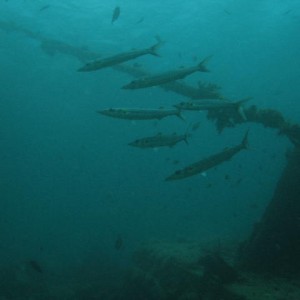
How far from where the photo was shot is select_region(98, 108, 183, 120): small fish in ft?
23.6

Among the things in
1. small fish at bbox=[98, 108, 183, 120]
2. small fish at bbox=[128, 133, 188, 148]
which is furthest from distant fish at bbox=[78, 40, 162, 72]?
small fish at bbox=[128, 133, 188, 148]

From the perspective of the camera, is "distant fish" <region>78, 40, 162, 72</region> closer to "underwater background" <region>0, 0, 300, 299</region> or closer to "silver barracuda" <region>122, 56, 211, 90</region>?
"silver barracuda" <region>122, 56, 211, 90</region>

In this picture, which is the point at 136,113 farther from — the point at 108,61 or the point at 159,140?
the point at 108,61

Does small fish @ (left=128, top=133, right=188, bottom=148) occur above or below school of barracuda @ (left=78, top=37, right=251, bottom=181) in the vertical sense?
below

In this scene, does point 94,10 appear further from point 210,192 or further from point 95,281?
point 210,192

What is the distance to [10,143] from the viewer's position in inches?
3905

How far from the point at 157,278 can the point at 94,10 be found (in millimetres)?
20909

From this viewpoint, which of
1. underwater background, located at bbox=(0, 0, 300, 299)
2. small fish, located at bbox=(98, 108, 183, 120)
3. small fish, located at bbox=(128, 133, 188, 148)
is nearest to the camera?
small fish, located at bbox=(98, 108, 183, 120)

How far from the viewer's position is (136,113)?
742 cm

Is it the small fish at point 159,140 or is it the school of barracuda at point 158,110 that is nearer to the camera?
the school of barracuda at point 158,110

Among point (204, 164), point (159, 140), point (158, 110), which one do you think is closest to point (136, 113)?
point (158, 110)

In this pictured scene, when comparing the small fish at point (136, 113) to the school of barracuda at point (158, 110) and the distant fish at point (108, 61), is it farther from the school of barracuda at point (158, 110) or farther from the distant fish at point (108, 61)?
the distant fish at point (108, 61)

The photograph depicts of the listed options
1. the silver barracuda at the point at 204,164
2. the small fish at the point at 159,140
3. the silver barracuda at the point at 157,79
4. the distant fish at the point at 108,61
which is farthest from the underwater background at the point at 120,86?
the distant fish at the point at 108,61

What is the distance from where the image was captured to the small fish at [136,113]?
283 inches
